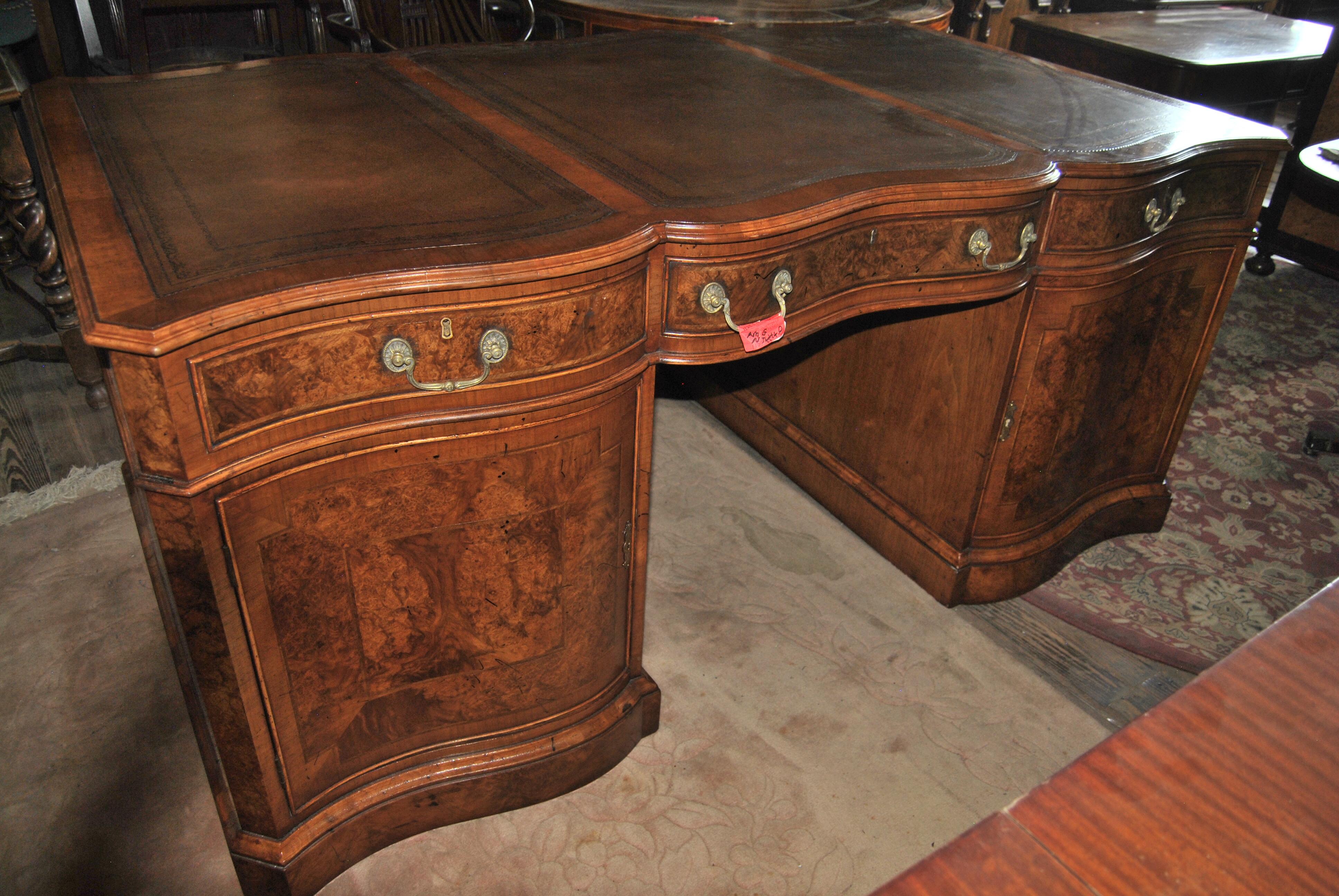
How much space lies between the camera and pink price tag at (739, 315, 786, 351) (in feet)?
4.99

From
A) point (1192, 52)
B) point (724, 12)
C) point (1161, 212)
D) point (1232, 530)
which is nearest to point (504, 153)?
point (1161, 212)

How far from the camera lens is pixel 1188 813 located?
0.63 meters

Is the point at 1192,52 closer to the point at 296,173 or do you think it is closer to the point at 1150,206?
the point at 1150,206

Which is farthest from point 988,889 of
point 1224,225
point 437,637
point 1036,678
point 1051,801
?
point 1224,225

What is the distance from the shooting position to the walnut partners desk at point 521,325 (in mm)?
1247

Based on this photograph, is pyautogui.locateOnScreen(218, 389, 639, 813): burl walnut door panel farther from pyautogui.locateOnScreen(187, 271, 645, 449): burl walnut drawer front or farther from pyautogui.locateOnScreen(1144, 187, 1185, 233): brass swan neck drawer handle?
pyautogui.locateOnScreen(1144, 187, 1185, 233): brass swan neck drawer handle

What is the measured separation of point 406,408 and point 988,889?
975mm

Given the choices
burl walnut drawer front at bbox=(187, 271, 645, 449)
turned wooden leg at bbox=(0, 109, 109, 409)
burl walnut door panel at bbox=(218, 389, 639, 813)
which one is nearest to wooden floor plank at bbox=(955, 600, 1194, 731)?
burl walnut door panel at bbox=(218, 389, 639, 813)

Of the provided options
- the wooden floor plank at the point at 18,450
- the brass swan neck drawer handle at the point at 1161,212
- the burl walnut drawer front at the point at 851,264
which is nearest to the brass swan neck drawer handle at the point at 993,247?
the burl walnut drawer front at the point at 851,264

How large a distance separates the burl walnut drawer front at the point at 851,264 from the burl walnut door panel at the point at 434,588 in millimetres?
192

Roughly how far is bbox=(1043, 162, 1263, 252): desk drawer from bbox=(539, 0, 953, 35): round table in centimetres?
120

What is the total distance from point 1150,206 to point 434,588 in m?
1.54

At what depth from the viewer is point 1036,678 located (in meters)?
2.14

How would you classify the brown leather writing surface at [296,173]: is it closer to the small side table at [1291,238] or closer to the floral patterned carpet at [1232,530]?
the floral patterned carpet at [1232,530]
